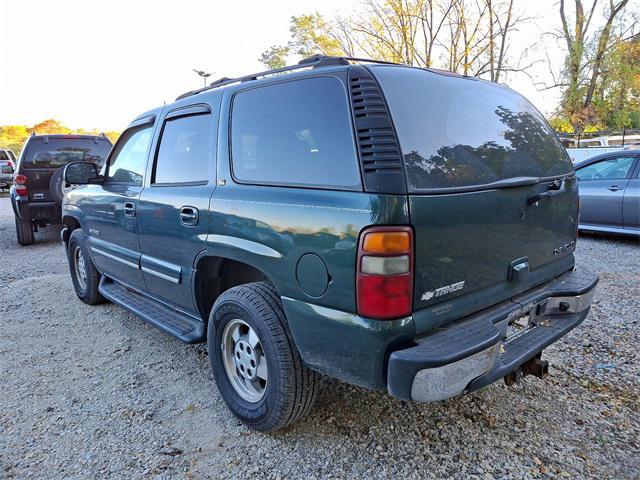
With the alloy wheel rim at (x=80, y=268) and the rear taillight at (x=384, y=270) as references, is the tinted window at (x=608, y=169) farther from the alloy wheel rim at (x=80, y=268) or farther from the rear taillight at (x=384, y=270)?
the alloy wheel rim at (x=80, y=268)

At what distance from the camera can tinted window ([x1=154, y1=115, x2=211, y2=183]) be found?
2914mm

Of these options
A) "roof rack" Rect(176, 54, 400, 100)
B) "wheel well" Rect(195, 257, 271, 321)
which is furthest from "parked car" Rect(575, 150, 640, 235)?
"wheel well" Rect(195, 257, 271, 321)

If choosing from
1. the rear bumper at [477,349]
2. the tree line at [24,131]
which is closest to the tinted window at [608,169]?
the rear bumper at [477,349]

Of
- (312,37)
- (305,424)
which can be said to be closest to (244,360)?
(305,424)

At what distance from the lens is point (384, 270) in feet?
6.20

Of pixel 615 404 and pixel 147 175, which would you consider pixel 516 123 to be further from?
pixel 147 175

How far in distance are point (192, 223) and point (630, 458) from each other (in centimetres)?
272

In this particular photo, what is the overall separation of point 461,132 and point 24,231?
8394 millimetres

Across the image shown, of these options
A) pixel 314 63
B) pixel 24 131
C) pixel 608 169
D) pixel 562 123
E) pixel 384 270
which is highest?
pixel 24 131

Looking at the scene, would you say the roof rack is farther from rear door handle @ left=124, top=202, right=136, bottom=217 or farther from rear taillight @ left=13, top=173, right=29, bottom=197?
rear taillight @ left=13, top=173, right=29, bottom=197

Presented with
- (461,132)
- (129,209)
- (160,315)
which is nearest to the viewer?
(461,132)

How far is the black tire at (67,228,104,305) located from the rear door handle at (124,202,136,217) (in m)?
1.23

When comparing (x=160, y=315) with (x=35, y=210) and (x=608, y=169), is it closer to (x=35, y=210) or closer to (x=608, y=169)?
(x=35, y=210)

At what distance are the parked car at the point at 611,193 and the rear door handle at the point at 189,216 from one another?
6908 mm
